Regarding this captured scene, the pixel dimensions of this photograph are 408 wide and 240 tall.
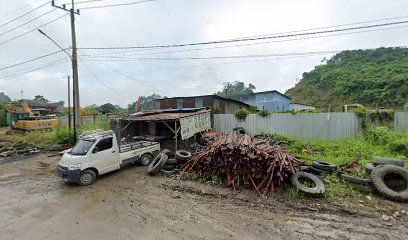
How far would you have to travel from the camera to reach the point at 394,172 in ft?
19.5

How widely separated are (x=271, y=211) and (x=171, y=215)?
2.69m

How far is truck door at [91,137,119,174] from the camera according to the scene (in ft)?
26.0

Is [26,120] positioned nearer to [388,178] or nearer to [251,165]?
[251,165]

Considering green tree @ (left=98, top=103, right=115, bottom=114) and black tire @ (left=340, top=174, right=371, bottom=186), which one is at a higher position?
green tree @ (left=98, top=103, right=115, bottom=114)

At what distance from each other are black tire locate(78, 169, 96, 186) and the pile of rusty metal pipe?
4788mm

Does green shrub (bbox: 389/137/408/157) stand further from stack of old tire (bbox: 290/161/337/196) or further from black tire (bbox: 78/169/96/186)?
black tire (bbox: 78/169/96/186)

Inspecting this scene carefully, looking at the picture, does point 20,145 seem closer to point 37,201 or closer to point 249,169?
point 37,201

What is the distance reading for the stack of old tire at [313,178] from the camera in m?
5.71

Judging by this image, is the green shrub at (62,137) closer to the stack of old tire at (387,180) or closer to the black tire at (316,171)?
the black tire at (316,171)

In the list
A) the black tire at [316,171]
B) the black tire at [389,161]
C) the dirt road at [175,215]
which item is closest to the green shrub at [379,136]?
the black tire at [389,161]

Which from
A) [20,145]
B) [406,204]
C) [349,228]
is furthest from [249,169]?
[20,145]

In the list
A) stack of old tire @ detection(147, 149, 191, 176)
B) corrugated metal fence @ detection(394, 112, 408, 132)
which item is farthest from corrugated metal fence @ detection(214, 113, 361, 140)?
stack of old tire @ detection(147, 149, 191, 176)

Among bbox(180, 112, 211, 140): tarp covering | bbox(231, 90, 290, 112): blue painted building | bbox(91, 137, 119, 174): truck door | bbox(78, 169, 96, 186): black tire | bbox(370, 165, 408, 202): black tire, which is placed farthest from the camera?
bbox(231, 90, 290, 112): blue painted building

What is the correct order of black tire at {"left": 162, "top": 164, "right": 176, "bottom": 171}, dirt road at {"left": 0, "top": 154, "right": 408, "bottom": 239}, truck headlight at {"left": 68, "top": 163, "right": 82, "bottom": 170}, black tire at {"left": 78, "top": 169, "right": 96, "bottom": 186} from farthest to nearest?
black tire at {"left": 162, "top": 164, "right": 176, "bottom": 171} → black tire at {"left": 78, "top": 169, "right": 96, "bottom": 186} → truck headlight at {"left": 68, "top": 163, "right": 82, "bottom": 170} → dirt road at {"left": 0, "top": 154, "right": 408, "bottom": 239}
